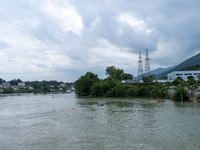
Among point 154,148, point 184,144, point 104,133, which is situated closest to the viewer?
point 154,148

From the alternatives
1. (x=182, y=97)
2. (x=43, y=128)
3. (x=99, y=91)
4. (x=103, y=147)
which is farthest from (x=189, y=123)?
(x=99, y=91)

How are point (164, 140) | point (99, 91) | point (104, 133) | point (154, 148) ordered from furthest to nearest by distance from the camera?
1. point (99, 91)
2. point (104, 133)
3. point (164, 140)
4. point (154, 148)

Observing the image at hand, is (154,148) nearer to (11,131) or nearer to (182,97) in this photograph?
(11,131)

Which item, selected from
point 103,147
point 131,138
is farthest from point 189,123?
point 103,147

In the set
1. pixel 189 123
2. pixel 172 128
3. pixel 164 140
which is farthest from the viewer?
pixel 189 123

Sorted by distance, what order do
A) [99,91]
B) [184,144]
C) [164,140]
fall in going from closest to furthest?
1. [184,144]
2. [164,140]
3. [99,91]

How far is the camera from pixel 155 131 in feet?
59.0

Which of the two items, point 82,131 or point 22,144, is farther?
point 82,131

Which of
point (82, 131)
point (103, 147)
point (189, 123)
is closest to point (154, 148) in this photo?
point (103, 147)

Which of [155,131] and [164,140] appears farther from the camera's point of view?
[155,131]

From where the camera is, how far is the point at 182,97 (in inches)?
1935

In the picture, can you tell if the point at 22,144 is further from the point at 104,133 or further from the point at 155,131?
the point at 155,131

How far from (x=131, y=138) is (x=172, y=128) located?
6.26m

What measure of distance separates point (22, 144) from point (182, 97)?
46.9m
